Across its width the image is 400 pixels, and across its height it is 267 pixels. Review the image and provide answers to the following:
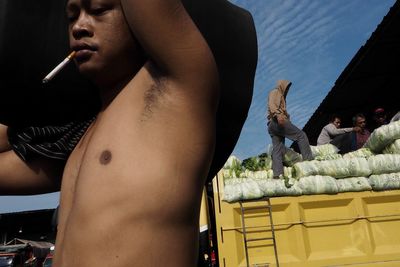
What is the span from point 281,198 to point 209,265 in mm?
1438

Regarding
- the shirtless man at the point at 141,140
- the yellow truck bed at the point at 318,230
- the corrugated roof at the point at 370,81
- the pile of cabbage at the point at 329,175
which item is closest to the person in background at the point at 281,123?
the pile of cabbage at the point at 329,175

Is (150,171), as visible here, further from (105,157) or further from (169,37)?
(169,37)

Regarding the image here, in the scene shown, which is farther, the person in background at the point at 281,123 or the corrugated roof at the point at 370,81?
the corrugated roof at the point at 370,81

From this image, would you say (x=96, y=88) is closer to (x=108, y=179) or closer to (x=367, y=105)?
(x=108, y=179)

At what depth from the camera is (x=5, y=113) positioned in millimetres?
1414

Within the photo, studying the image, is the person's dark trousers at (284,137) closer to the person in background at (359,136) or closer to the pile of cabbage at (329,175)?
the pile of cabbage at (329,175)

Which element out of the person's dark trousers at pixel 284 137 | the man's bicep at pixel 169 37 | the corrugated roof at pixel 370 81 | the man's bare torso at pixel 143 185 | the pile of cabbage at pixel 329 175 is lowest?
the man's bare torso at pixel 143 185

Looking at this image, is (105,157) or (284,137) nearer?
(105,157)

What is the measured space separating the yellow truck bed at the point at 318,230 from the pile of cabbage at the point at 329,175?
0.29ft

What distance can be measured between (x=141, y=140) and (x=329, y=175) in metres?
3.89

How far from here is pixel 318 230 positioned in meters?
4.25

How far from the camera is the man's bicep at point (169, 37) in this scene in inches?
39.3

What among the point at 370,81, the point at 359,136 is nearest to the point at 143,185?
the point at 359,136

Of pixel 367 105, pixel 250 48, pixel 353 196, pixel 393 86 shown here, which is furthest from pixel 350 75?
pixel 250 48
